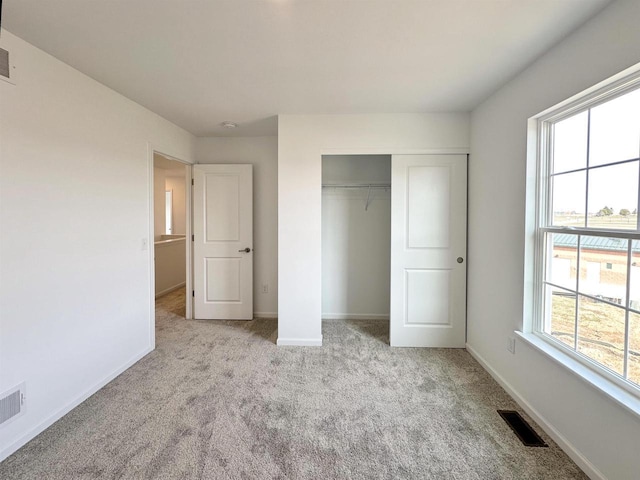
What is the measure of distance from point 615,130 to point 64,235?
3265 millimetres

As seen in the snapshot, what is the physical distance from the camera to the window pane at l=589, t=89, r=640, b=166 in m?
1.39

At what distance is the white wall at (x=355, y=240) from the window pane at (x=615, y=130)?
215 centimetres

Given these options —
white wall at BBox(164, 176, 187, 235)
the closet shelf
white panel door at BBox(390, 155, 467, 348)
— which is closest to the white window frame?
white panel door at BBox(390, 155, 467, 348)

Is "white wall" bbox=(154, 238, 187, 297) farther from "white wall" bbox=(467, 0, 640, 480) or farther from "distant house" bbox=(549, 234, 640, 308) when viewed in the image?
"distant house" bbox=(549, 234, 640, 308)

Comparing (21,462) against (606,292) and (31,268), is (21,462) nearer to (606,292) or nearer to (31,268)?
(31,268)

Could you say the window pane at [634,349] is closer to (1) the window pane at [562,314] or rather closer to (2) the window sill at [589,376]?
(2) the window sill at [589,376]

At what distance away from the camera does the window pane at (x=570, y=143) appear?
65.8 inches

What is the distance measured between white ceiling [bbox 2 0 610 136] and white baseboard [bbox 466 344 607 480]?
226cm

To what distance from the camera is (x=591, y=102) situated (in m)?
1.61

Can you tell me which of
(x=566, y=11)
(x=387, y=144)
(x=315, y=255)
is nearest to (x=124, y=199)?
(x=315, y=255)

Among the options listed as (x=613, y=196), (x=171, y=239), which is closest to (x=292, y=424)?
(x=613, y=196)

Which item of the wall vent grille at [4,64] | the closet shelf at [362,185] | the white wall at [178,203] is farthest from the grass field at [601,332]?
the white wall at [178,203]

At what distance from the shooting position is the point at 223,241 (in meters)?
3.67

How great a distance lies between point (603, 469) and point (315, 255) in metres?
2.30
